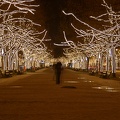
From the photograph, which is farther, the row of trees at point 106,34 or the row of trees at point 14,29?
the row of trees at point 106,34

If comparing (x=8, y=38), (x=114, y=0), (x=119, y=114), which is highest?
(x=114, y=0)

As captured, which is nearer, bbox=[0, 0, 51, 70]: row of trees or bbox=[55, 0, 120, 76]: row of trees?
bbox=[0, 0, 51, 70]: row of trees

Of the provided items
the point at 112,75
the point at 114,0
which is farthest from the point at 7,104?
the point at 112,75

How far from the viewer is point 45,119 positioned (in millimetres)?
12016

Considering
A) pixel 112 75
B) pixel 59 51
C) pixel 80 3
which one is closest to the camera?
pixel 80 3

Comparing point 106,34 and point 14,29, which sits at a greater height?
point 14,29

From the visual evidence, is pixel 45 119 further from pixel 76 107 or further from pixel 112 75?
pixel 112 75

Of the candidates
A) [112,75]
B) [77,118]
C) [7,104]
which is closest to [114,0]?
[112,75]

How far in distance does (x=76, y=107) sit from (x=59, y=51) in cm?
17668

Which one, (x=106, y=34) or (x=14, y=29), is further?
(x=14, y=29)

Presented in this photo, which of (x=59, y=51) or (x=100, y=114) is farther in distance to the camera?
(x=59, y=51)

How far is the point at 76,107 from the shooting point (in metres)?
15.2

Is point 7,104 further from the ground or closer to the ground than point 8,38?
closer to the ground

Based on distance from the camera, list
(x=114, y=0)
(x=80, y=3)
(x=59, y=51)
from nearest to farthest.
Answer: (x=114, y=0) < (x=80, y=3) < (x=59, y=51)
